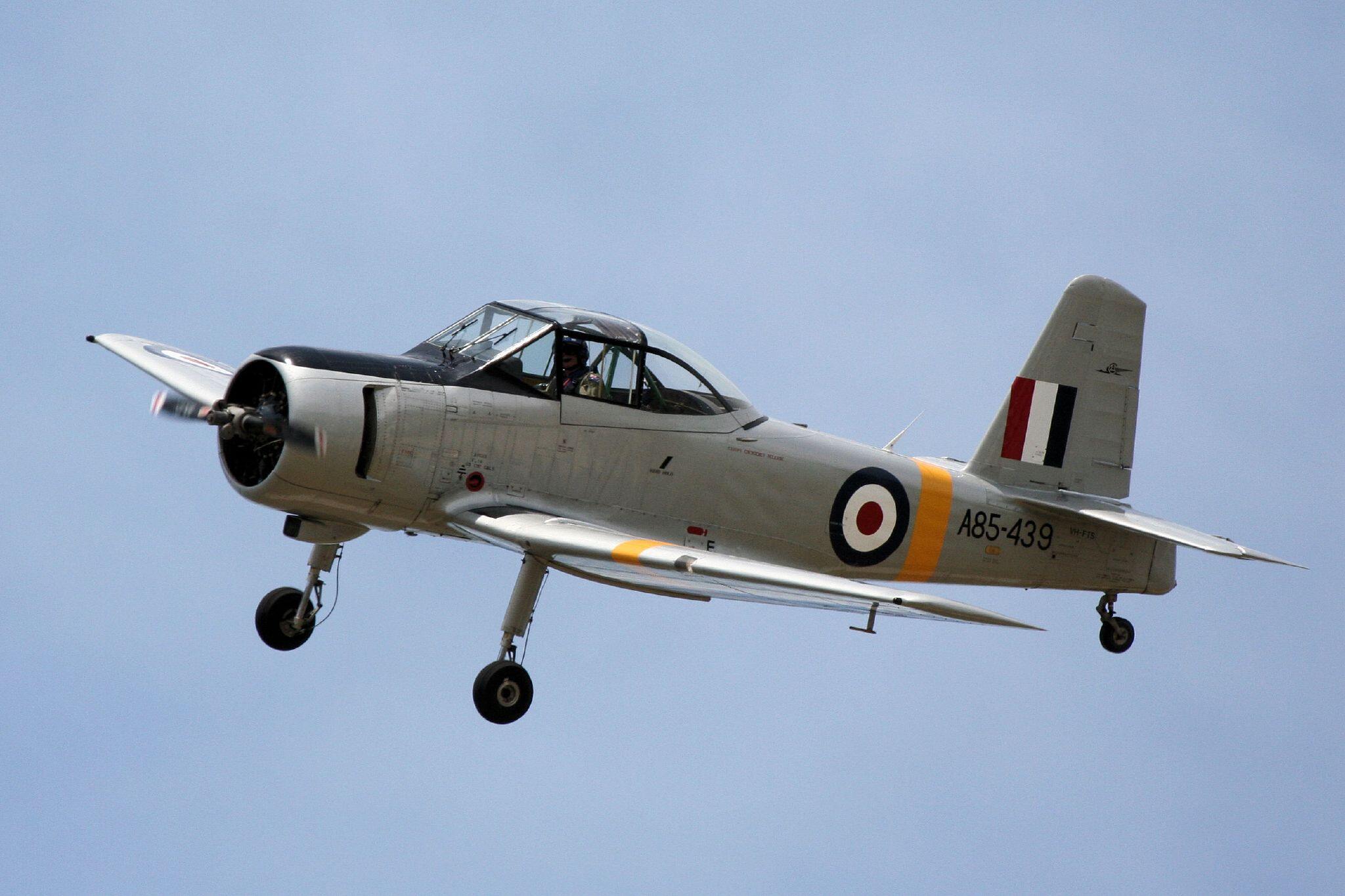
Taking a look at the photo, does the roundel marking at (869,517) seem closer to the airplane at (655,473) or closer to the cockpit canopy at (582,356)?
the airplane at (655,473)

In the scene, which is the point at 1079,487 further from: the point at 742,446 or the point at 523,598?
the point at 523,598

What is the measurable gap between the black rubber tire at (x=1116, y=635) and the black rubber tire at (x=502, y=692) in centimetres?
594

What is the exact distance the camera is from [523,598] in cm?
1143

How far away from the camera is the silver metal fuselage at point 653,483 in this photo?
35.7ft

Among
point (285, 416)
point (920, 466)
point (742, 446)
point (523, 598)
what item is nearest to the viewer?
point (285, 416)

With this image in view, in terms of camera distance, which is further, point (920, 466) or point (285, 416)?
point (920, 466)

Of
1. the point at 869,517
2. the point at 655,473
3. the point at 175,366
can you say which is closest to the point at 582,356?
the point at 655,473

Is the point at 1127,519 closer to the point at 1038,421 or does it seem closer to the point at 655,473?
the point at 1038,421

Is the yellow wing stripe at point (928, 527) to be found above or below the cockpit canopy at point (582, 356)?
below

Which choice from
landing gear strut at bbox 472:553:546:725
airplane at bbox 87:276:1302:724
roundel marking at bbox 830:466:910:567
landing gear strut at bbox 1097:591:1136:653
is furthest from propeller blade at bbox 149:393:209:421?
landing gear strut at bbox 1097:591:1136:653

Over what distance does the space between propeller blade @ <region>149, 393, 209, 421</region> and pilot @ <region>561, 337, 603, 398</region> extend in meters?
2.55

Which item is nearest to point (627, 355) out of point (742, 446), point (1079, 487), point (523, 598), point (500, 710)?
point (742, 446)

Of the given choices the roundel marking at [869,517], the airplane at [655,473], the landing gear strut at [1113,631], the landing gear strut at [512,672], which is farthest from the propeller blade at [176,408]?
the landing gear strut at [1113,631]

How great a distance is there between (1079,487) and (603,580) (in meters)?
5.37
